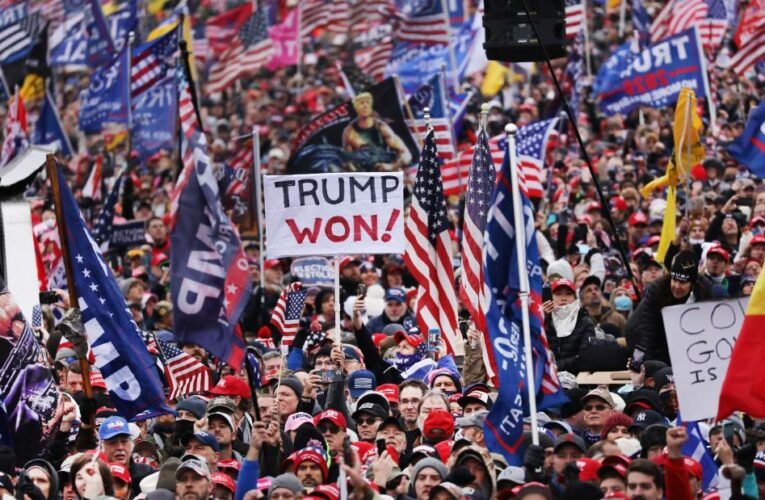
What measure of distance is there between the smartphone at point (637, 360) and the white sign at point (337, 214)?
1.99m

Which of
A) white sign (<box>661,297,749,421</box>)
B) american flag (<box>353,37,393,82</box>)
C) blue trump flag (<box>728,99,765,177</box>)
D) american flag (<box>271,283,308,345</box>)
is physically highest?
white sign (<box>661,297,749,421</box>)

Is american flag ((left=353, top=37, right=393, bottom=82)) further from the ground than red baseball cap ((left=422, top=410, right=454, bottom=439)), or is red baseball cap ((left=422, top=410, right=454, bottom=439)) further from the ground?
red baseball cap ((left=422, top=410, right=454, bottom=439))

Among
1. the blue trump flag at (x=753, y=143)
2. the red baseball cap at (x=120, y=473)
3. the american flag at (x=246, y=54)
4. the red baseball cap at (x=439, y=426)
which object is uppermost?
the blue trump flag at (x=753, y=143)

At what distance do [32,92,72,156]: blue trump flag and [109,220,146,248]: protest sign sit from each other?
553 cm

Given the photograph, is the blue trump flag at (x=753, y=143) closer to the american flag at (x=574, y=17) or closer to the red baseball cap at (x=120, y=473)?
the red baseball cap at (x=120, y=473)

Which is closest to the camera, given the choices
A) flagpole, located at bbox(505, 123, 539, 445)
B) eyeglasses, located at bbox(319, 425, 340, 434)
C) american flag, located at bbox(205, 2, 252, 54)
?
flagpole, located at bbox(505, 123, 539, 445)

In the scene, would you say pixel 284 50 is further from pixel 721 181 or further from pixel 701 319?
pixel 701 319

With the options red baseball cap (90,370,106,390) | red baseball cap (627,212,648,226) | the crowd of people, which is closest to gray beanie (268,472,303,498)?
the crowd of people

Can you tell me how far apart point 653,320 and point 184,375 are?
372cm

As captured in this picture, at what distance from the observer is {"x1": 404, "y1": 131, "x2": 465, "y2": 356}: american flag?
57.0 feet

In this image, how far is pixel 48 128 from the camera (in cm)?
3116

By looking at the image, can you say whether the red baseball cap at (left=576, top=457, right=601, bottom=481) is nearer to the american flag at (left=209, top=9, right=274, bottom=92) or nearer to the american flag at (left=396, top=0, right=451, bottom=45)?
the american flag at (left=396, top=0, right=451, bottom=45)

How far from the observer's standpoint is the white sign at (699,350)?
12727 mm

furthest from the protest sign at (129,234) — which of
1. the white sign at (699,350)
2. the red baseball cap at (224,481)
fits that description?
the white sign at (699,350)
